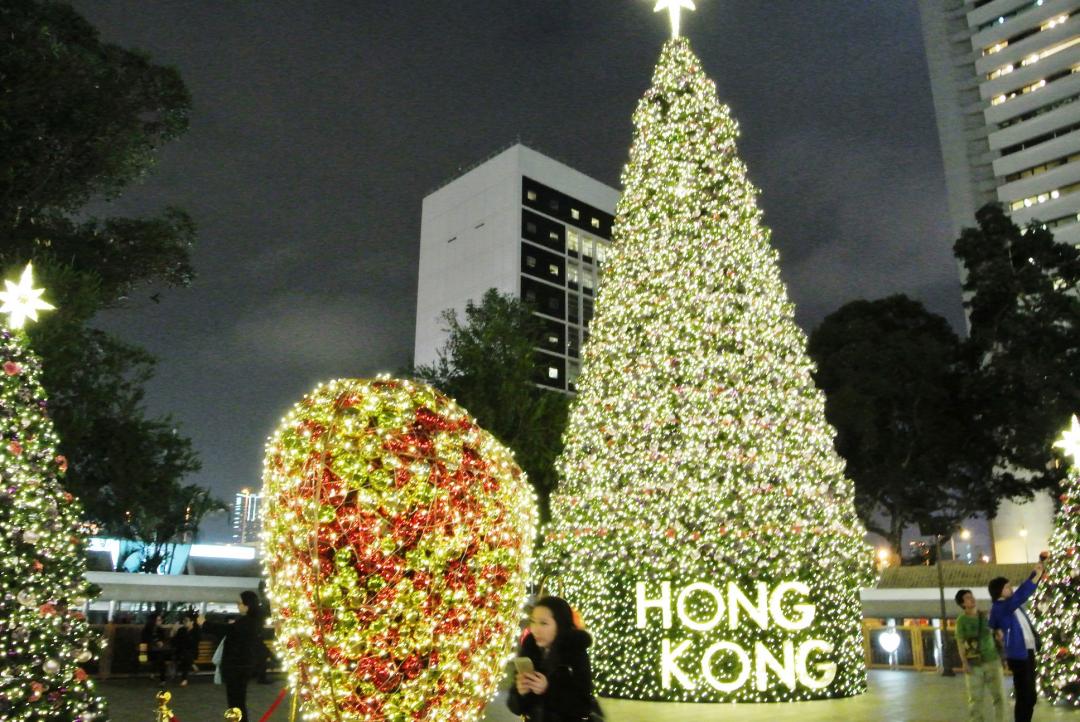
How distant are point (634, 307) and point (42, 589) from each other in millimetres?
8680

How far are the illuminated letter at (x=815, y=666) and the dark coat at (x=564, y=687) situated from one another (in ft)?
29.1

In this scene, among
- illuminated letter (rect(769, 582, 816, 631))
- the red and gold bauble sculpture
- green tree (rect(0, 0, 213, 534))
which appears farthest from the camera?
green tree (rect(0, 0, 213, 534))

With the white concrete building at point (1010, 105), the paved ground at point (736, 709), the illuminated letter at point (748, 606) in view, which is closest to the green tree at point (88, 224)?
the paved ground at point (736, 709)

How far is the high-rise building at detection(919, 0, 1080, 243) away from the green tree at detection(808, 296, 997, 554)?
2960 cm

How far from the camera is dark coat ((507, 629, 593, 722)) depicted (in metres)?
4.08

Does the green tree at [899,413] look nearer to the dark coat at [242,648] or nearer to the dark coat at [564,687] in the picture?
the dark coat at [242,648]

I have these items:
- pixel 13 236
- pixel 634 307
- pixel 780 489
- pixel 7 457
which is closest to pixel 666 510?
pixel 780 489

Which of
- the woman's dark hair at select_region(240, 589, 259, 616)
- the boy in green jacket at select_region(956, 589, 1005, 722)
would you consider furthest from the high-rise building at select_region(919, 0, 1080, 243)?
the woman's dark hair at select_region(240, 589, 259, 616)

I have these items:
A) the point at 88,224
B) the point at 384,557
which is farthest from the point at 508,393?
the point at 384,557

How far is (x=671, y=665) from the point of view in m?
11.8

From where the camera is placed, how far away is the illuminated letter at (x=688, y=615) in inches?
464

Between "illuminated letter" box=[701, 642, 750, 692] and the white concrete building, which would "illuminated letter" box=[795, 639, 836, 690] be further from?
the white concrete building

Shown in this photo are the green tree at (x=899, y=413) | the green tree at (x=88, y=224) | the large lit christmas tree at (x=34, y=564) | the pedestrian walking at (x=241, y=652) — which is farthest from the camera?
the green tree at (x=899, y=413)

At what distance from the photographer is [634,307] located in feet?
42.9
